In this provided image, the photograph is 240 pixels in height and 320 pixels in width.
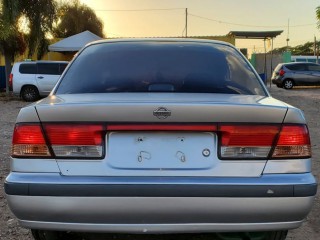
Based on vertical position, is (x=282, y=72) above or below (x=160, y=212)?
below

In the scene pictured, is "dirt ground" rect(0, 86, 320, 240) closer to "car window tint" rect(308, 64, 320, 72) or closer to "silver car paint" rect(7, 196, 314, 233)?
"silver car paint" rect(7, 196, 314, 233)

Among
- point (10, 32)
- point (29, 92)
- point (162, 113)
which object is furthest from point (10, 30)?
point (162, 113)

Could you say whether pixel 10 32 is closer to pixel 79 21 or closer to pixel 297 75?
pixel 297 75

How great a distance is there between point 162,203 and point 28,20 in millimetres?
20645

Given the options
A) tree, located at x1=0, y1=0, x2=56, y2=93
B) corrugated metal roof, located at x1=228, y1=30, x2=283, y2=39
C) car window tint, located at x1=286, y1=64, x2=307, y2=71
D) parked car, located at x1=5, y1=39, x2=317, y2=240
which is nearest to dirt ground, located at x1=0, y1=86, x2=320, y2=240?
parked car, located at x1=5, y1=39, x2=317, y2=240

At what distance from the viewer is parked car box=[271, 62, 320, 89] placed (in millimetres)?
25531

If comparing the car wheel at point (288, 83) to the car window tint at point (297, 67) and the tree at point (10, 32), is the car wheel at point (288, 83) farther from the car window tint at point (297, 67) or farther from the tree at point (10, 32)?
the tree at point (10, 32)

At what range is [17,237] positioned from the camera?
3715 mm

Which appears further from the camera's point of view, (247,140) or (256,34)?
(256,34)

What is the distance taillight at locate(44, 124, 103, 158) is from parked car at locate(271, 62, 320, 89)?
24.2 m

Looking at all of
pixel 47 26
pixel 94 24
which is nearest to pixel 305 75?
pixel 47 26

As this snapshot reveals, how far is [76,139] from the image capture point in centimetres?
248

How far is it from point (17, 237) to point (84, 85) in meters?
1.44

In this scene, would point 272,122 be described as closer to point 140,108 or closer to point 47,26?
point 140,108
